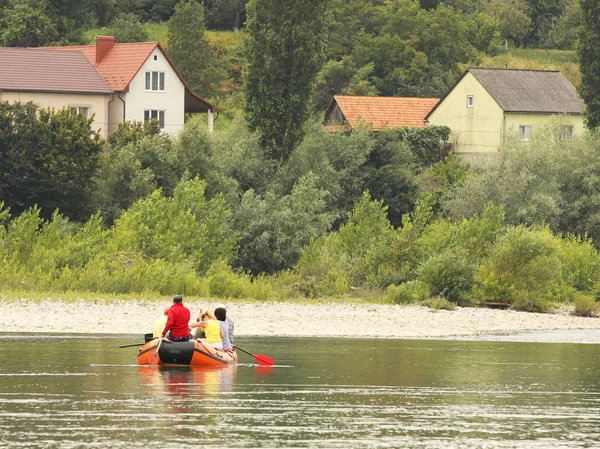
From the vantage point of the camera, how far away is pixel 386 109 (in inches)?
3364

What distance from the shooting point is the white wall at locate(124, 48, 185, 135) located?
75.1 metres

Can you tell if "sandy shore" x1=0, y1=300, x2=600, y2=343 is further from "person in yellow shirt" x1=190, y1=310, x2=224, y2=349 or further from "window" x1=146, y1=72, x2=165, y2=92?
"window" x1=146, y1=72, x2=165, y2=92

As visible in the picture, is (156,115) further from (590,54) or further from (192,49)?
(590,54)

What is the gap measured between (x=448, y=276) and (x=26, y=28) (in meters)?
51.0

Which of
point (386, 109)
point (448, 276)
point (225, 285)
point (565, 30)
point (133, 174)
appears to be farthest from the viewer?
point (565, 30)

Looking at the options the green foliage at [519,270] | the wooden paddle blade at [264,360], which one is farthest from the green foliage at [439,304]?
the wooden paddle blade at [264,360]

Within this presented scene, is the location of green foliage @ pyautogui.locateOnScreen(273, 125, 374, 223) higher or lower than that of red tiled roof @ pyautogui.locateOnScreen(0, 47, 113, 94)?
lower

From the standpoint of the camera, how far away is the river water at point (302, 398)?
1912cm

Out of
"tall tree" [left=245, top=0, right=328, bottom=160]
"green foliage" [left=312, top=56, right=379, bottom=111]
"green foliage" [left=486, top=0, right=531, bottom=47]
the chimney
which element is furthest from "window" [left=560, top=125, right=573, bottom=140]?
"green foliage" [left=486, top=0, right=531, bottom=47]

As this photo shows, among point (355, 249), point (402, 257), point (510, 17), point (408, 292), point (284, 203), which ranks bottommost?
point (408, 292)

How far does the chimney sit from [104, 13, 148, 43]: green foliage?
14.7m

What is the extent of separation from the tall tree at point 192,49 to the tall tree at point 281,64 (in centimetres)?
2939

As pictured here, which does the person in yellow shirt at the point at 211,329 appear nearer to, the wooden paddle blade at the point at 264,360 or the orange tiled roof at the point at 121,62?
the wooden paddle blade at the point at 264,360

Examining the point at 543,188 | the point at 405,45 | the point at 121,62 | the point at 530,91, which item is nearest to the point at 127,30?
the point at 121,62
